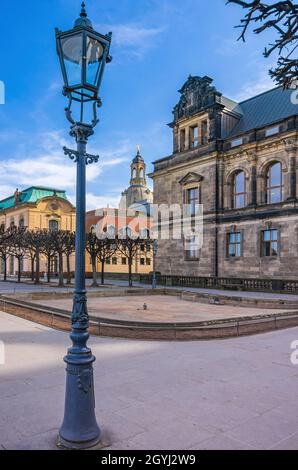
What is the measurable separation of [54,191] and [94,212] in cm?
701

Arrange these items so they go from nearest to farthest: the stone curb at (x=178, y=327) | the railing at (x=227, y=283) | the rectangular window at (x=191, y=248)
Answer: the stone curb at (x=178, y=327), the railing at (x=227, y=283), the rectangular window at (x=191, y=248)

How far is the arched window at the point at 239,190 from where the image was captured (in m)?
35.4

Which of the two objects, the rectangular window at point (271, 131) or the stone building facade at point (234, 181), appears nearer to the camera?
the stone building facade at point (234, 181)

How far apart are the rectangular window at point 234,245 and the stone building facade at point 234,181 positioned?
9 centimetres

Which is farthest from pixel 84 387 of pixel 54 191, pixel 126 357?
pixel 54 191

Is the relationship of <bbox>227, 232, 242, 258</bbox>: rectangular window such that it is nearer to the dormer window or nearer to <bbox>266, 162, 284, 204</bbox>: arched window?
<bbox>266, 162, 284, 204</bbox>: arched window

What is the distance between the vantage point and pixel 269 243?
3203 centimetres

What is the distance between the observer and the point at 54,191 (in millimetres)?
59781

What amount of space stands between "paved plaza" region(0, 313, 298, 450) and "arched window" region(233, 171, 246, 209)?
2682cm

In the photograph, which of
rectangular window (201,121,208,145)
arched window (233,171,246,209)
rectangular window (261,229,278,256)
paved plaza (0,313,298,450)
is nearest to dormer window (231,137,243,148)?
arched window (233,171,246,209)

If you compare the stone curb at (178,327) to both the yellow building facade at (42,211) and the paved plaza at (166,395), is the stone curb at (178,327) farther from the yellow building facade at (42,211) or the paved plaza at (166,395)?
the yellow building facade at (42,211)

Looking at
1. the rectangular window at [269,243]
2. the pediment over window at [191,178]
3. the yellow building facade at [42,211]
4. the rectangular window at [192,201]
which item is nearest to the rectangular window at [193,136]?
the pediment over window at [191,178]

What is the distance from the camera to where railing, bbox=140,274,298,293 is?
93.2 ft

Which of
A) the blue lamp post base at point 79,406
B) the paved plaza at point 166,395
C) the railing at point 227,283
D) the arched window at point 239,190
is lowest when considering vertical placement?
the railing at point 227,283
